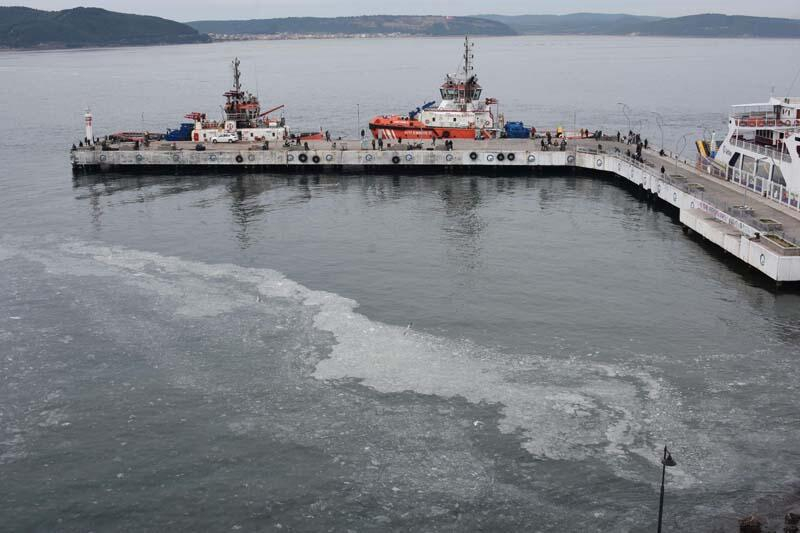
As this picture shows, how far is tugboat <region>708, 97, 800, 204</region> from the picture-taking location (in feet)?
203

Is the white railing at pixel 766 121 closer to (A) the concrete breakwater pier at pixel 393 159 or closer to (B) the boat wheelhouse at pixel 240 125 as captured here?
(A) the concrete breakwater pier at pixel 393 159

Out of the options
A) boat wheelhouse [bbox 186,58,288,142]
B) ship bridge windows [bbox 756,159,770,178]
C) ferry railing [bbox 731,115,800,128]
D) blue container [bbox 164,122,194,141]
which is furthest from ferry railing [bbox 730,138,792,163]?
blue container [bbox 164,122,194,141]

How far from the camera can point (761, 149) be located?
2662 inches

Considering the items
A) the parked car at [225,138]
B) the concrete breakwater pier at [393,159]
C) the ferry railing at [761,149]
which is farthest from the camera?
the parked car at [225,138]

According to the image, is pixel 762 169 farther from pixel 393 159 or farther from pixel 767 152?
pixel 393 159

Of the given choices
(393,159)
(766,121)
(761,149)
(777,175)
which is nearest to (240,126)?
(393,159)

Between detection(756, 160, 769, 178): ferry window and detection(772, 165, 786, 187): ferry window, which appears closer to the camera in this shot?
detection(772, 165, 786, 187): ferry window

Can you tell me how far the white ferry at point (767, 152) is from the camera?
62.0 metres

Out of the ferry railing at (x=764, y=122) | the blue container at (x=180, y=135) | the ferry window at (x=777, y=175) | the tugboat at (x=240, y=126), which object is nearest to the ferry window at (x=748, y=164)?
the ferry railing at (x=764, y=122)

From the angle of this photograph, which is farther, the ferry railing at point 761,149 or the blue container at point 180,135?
the blue container at point 180,135

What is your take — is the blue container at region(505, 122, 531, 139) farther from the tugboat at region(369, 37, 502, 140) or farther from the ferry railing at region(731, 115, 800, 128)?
the ferry railing at region(731, 115, 800, 128)

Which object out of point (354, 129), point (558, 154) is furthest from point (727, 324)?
point (354, 129)

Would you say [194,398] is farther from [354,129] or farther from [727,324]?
[354,129]

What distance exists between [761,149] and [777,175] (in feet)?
11.0
